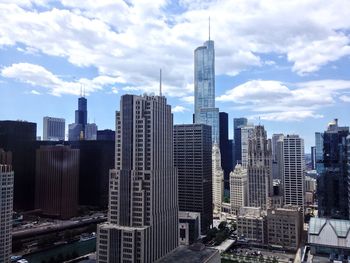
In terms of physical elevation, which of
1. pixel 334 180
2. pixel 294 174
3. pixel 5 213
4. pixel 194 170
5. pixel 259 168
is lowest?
pixel 5 213

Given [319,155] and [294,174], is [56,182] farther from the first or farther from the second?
[294,174]

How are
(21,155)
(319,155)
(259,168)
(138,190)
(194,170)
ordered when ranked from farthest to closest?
(21,155), (259,168), (194,170), (319,155), (138,190)

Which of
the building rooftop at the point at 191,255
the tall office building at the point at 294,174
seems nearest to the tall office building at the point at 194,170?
A: the tall office building at the point at 294,174

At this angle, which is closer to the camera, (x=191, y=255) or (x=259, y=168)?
(x=191, y=255)

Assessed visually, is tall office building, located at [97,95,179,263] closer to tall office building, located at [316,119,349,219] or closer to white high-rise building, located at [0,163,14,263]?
white high-rise building, located at [0,163,14,263]

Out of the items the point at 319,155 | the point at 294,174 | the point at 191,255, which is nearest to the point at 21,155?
the point at 191,255

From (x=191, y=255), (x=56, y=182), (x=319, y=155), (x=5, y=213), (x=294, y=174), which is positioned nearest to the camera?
(x=191, y=255)
